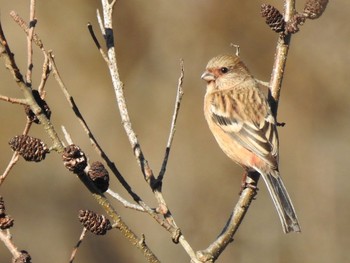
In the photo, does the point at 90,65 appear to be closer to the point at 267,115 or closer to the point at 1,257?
the point at 1,257

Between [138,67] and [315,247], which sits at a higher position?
[138,67]

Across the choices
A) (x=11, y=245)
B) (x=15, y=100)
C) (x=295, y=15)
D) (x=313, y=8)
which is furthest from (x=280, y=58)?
(x=11, y=245)

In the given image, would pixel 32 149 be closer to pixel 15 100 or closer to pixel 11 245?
pixel 15 100

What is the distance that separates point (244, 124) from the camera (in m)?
5.55

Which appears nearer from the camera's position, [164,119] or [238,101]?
[238,101]

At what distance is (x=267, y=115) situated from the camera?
528 cm

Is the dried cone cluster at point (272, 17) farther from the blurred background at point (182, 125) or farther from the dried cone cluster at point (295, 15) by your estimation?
the blurred background at point (182, 125)

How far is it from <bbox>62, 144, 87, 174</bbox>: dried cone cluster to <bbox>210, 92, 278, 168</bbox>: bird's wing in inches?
99.6

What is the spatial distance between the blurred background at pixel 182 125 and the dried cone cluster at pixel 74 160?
25.7ft

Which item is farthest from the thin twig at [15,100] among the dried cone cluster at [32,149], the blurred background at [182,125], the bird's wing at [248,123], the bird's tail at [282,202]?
the blurred background at [182,125]

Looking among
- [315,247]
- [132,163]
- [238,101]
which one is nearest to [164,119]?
[132,163]

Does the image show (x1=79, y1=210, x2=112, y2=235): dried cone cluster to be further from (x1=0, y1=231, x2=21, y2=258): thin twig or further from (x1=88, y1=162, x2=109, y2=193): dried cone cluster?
(x1=0, y1=231, x2=21, y2=258): thin twig

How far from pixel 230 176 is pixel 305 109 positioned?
1.71 m

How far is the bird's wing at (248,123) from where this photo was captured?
5215 millimetres
